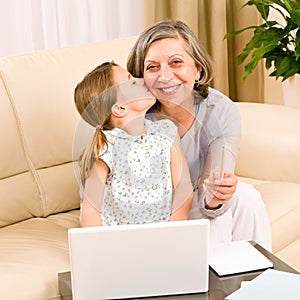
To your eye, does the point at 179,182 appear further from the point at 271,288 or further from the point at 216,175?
the point at 271,288

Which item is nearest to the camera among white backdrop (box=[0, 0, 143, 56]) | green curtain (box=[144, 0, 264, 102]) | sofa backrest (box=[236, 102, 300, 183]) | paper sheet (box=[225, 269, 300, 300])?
paper sheet (box=[225, 269, 300, 300])

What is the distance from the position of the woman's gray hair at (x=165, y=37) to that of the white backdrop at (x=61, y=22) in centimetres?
118

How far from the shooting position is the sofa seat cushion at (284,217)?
2046 millimetres

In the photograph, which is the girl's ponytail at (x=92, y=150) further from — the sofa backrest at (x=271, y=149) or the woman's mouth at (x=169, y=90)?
the sofa backrest at (x=271, y=149)

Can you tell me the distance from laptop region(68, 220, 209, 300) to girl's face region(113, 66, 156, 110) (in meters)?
0.31

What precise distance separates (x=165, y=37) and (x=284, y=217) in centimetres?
66

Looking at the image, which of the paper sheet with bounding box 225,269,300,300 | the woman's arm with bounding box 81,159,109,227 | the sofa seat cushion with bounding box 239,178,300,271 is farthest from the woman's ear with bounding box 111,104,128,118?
the sofa seat cushion with bounding box 239,178,300,271

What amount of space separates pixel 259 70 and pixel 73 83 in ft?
5.35

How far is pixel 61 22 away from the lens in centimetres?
303

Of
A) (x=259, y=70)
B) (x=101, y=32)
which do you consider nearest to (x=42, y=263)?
(x=101, y=32)

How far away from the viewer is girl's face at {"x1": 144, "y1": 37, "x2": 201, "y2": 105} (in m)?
1.69

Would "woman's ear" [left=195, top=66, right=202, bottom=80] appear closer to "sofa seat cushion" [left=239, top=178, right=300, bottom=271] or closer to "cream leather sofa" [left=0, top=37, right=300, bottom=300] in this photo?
"cream leather sofa" [left=0, top=37, right=300, bottom=300]

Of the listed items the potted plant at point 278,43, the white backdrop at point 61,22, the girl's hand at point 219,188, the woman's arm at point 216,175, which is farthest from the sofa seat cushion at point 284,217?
the white backdrop at point 61,22

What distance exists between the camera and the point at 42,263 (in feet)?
5.84
